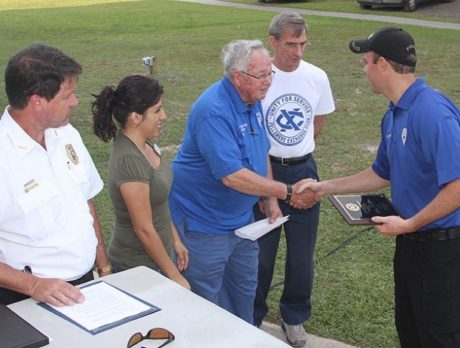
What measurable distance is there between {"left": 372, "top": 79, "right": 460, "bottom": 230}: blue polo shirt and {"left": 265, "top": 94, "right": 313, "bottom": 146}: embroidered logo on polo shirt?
90cm

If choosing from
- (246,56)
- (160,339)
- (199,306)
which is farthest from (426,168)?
(160,339)

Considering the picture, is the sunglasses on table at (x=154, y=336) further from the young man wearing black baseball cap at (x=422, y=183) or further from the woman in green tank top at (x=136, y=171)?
the young man wearing black baseball cap at (x=422, y=183)

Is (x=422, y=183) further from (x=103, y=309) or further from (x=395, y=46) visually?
(x=103, y=309)

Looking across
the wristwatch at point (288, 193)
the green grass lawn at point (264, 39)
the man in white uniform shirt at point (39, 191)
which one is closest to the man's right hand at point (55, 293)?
the man in white uniform shirt at point (39, 191)

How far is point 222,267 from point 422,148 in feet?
4.70

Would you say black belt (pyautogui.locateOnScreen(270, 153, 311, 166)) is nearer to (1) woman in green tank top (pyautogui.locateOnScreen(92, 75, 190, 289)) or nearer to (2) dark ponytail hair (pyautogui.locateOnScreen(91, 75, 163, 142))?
(1) woman in green tank top (pyautogui.locateOnScreen(92, 75, 190, 289))

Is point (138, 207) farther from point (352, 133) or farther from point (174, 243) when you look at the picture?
point (352, 133)

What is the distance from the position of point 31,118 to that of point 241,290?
1877 mm

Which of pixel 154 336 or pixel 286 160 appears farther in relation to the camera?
pixel 286 160

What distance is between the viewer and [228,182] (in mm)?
3684

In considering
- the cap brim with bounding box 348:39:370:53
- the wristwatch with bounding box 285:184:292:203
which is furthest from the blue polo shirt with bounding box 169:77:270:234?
the cap brim with bounding box 348:39:370:53

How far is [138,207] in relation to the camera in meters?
3.28

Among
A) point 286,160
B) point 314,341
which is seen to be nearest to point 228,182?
point 286,160

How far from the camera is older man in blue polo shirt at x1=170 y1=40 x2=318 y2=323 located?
12.0ft
